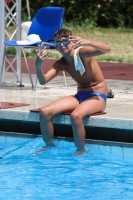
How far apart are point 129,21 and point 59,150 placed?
53.4ft

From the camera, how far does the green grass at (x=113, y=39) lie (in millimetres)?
13506

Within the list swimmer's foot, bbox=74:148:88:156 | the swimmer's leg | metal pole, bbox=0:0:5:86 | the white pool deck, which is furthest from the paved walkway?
metal pole, bbox=0:0:5:86

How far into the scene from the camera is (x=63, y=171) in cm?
568

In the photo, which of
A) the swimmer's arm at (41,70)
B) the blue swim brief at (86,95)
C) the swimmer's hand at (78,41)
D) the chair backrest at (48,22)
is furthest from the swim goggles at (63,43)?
the chair backrest at (48,22)

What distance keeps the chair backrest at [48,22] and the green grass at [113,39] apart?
4.19 m

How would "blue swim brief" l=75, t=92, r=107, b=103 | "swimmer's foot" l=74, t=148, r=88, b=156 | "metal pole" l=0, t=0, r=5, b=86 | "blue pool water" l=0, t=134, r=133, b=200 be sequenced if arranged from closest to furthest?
"blue pool water" l=0, t=134, r=133, b=200 < "swimmer's foot" l=74, t=148, r=88, b=156 < "blue swim brief" l=75, t=92, r=107, b=103 < "metal pole" l=0, t=0, r=5, b=86

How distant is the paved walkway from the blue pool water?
0.98 feet

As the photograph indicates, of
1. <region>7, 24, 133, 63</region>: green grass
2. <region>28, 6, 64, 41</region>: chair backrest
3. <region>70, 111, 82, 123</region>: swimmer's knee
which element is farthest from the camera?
<region>7, 24, 133, 63</region>: green grass

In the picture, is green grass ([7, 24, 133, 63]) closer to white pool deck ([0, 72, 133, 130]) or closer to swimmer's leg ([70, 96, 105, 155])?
white pool deck ([0, 72, 133, 130])

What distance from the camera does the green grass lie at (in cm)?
1351

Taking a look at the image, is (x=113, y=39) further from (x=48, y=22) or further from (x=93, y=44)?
(x=93, y=44)

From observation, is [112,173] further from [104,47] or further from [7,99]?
[7,99]

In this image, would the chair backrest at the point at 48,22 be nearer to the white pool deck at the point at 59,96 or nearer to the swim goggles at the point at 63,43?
the white pool deck at the point at 59,96

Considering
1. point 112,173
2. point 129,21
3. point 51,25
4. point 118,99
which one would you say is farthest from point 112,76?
point 129,21
